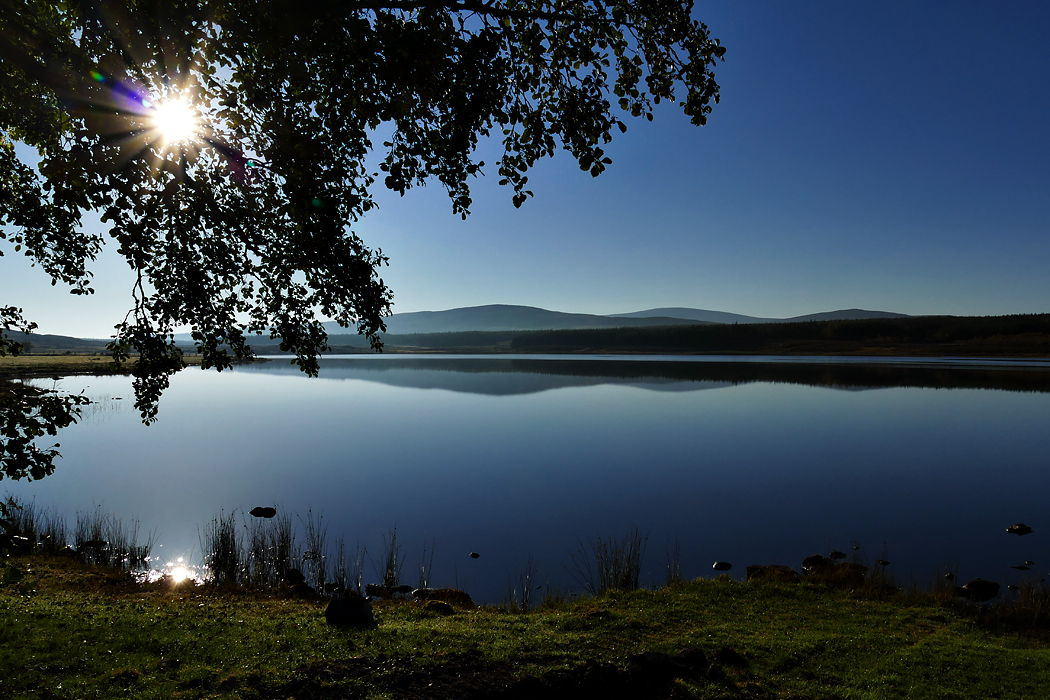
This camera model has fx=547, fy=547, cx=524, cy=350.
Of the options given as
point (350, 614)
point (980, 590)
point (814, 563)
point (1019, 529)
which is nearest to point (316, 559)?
point (350, 614)

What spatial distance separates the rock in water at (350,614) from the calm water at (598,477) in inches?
133

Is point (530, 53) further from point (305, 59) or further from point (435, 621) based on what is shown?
point (435, 621)

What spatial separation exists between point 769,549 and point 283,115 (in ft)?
43.6

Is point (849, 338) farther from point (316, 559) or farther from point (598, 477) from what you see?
point (316, 559)

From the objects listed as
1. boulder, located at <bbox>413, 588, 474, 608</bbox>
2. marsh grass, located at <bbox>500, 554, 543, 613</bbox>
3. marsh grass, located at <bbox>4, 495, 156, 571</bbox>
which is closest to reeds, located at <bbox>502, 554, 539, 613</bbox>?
marsh grass, located at <bbox>500, 554, 543, 613</bbox>

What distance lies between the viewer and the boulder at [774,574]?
10.9 m

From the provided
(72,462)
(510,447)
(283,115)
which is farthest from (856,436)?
(72,462)

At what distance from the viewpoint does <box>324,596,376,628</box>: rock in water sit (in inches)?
307

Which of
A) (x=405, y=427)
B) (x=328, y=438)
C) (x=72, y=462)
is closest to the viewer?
(x=72, y=462)

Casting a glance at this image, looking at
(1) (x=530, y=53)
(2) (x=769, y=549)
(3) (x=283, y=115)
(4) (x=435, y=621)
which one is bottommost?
(2) (x=769, y=549)

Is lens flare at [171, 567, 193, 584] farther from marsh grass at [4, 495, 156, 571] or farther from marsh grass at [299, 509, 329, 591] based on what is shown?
marsh grass at [299, 509, 329, 591]

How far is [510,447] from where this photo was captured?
25.2 meters

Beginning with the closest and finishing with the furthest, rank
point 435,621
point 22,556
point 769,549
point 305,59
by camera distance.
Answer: point 305,59, point 435,621, point 22,556, point 769,549

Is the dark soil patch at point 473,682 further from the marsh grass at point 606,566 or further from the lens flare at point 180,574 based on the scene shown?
the lens flare at point 180,574
